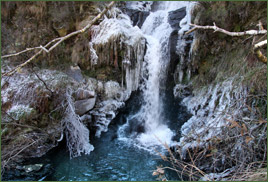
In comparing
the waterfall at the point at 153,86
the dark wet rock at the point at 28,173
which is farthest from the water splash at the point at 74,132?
the waterfall at the point at 153,86

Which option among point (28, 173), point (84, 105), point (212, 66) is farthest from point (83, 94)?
point (212, 66)

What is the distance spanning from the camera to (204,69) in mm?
5789

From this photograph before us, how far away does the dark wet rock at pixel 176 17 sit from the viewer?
→ 6.57 m

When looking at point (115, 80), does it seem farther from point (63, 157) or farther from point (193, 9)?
point (193, 9)

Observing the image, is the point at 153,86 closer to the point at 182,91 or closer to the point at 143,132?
the point at 182,91

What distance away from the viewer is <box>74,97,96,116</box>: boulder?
209 inches

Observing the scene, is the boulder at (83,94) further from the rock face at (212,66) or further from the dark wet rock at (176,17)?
the dark wet rock at (176,17)

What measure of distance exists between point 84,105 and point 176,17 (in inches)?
186

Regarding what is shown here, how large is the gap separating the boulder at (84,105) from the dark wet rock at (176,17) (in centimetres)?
402

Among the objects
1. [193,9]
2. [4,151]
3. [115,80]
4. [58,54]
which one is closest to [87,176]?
[4,151]

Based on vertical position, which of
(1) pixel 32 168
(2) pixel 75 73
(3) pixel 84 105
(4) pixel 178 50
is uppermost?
(4) pixel 178 50

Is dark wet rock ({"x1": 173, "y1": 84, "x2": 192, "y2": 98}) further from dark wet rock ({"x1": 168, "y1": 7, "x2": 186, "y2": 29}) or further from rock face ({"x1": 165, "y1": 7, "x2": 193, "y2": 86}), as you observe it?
dark wet rock ({"x1": 168, "y1": 7, "x2": 186, "y2": 29})

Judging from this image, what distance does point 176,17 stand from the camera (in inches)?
265

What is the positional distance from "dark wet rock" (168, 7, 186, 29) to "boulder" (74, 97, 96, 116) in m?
4.02
